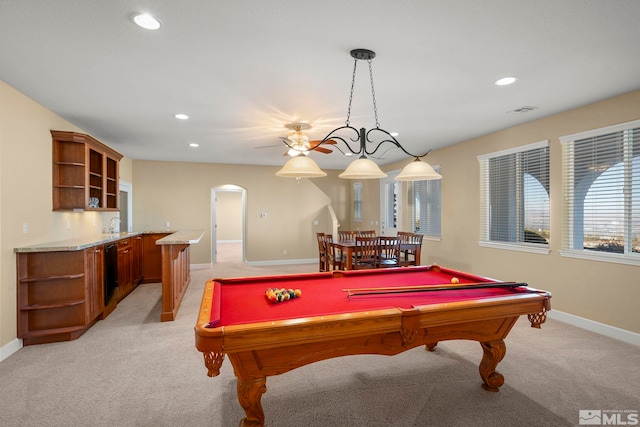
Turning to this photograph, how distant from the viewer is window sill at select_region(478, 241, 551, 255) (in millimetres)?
4117

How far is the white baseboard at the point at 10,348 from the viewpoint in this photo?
9.56 ft

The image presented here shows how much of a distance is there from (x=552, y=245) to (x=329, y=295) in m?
3.25

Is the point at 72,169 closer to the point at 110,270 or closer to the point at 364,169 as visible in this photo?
the point at 110,270

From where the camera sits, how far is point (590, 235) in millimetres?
3654

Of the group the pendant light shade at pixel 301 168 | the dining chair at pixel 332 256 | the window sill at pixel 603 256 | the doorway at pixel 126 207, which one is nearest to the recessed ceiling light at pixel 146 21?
the pendant light shade at pixel 301 168

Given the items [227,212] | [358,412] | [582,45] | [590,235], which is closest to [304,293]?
[358,412]

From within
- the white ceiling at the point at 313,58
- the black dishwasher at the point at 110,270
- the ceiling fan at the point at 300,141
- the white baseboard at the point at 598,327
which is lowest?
the white baseboard at the point at 598,327

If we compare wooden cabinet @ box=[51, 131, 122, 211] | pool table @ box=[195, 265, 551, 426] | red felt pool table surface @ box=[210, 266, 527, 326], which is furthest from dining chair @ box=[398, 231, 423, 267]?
wooden cabinet @ box=[51, 131, 122, 211]

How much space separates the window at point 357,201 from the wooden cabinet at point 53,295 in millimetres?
6326

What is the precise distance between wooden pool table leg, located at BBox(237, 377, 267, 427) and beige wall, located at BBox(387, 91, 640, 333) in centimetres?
369

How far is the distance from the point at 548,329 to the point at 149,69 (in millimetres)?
4702

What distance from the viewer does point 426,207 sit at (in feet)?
20.8

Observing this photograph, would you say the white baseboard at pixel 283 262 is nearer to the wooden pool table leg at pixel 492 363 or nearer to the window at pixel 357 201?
the window at pixel 357 201

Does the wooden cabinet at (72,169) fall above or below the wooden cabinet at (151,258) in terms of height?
above
